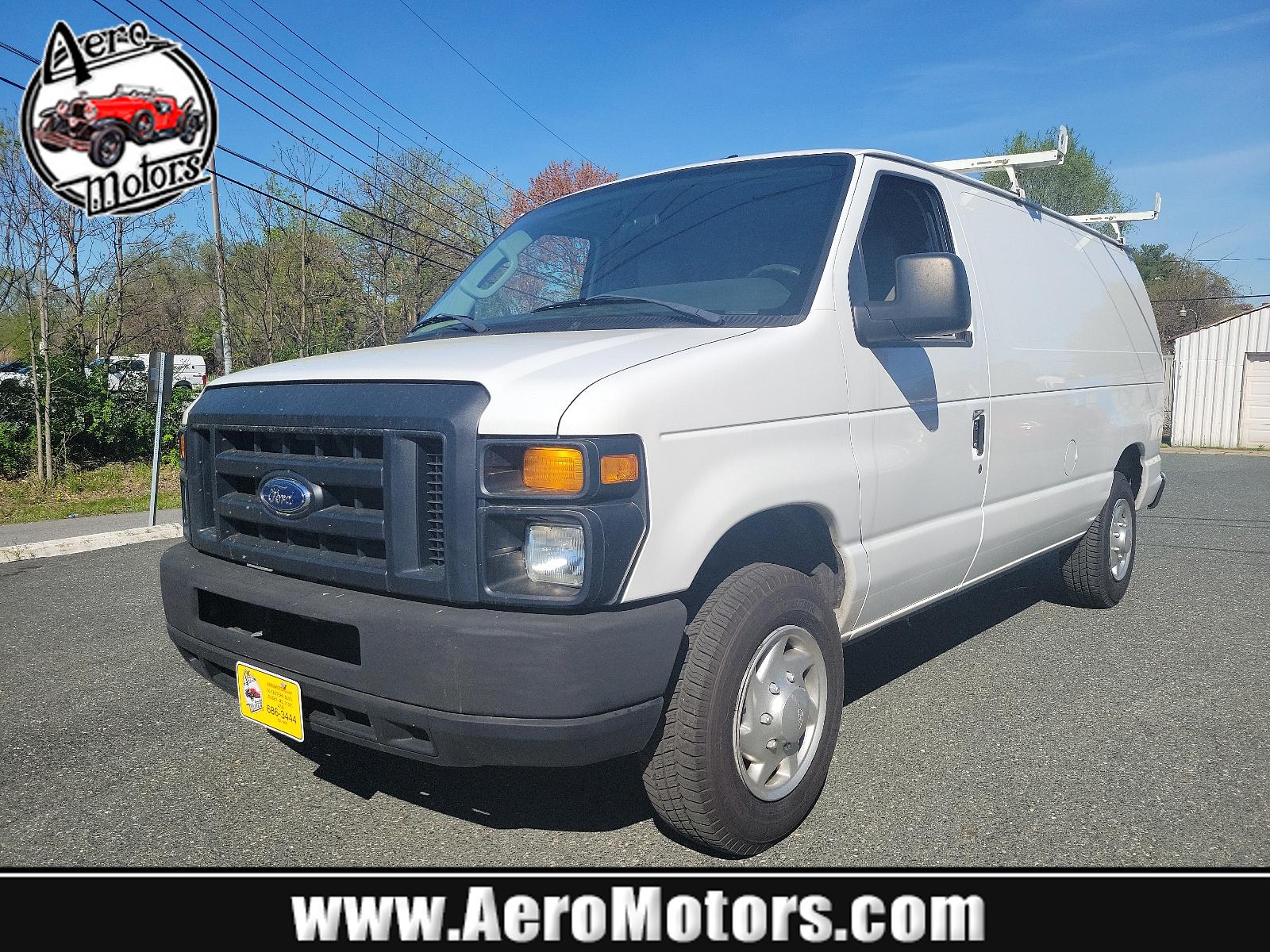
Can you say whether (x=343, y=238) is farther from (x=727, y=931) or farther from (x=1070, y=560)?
(x=727, y=931)

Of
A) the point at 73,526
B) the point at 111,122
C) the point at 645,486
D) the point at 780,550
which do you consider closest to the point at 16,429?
the point at 73,526

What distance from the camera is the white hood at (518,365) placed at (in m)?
2.30

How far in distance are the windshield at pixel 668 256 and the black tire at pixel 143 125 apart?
9.91 metres

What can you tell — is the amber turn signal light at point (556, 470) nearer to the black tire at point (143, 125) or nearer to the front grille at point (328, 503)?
the front grille at point (328, 503)

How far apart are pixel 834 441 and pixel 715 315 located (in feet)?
1.81

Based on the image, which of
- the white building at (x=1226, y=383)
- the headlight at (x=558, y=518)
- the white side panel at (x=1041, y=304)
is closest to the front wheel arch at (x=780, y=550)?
the headlight at (x=558, y=518)

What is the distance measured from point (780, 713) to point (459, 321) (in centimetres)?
191

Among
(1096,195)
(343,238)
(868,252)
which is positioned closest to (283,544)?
(868,252)

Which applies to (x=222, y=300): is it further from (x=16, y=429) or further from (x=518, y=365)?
(x=518, y=365)

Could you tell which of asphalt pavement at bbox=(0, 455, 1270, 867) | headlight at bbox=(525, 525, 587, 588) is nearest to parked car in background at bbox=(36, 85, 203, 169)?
asphalt pavement at bbox=(0, 455, 1270, 867)

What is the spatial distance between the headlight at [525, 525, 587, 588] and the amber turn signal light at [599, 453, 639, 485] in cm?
14

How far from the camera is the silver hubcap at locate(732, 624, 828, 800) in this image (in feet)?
8.96

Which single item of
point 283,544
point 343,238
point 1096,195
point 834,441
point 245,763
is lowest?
point 245,763

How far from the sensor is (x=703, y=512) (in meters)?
2.50
